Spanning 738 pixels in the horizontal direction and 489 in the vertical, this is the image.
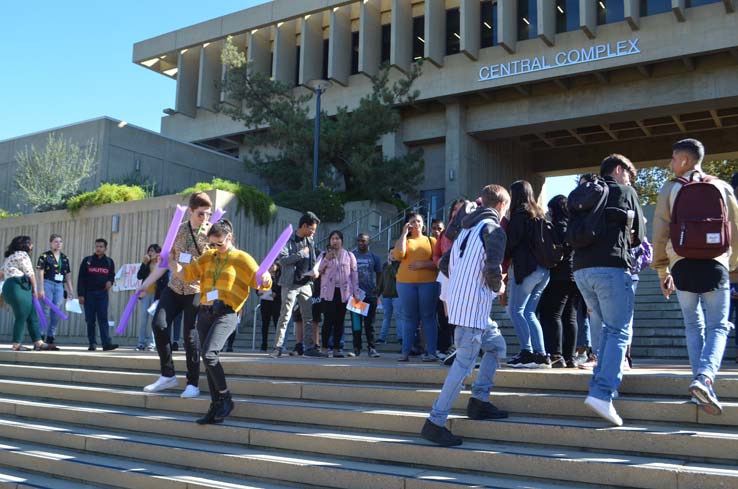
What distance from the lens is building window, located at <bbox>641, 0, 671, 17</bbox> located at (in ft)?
74.7

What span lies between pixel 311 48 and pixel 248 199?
16101 mm

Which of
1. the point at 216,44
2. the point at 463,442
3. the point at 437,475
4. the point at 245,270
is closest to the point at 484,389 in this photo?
the point at 463,442

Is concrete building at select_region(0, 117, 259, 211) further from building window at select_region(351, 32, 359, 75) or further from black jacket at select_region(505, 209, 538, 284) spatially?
black jacket at select_region(505, 209, 538, 284)

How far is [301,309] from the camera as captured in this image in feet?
30.6

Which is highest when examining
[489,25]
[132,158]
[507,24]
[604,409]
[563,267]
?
[489,25]

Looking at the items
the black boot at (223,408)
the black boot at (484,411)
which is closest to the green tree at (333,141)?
the black boot at (223,408)

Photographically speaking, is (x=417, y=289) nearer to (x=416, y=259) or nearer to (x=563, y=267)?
(x=416, y=259)

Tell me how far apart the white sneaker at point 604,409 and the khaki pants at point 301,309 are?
5.12 meters

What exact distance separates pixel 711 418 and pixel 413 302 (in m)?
3.75

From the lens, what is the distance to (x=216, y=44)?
31.2 metres

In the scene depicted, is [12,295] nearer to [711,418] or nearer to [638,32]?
[711,418]

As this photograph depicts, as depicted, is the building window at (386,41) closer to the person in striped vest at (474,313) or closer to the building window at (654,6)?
the building window at (654,6)

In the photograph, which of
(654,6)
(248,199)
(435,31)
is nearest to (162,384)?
(248,199)

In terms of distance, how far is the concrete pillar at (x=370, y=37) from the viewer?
87.7ft
